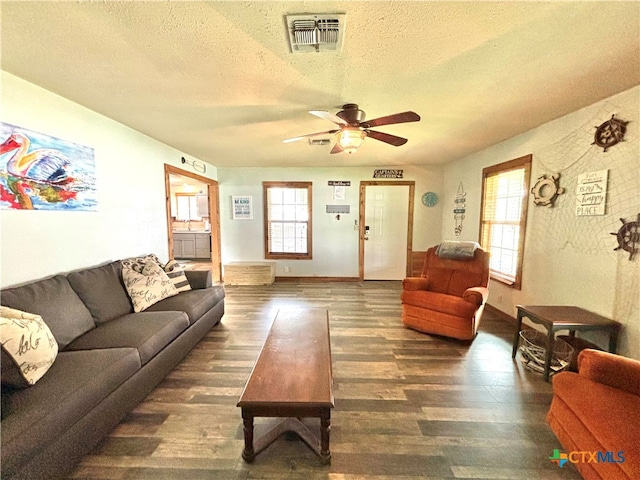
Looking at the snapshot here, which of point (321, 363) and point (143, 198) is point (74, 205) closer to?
point (143, 198)

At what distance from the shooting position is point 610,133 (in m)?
2.06

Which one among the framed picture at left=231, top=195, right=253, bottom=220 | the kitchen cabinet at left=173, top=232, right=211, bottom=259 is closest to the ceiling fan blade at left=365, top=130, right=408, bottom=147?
the framed picture at left=231, top=195, right=253, bottom=220

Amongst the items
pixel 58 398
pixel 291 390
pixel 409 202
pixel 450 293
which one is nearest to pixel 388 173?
pixel 409 202

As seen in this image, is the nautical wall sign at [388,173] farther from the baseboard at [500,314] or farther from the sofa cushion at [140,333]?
the sofa cushion at [140,333]

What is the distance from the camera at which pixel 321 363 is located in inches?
61.6

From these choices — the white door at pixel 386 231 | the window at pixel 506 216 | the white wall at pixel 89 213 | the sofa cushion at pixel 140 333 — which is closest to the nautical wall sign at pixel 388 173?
the white door at pixel 386 231

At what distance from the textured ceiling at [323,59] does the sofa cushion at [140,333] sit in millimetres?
1822

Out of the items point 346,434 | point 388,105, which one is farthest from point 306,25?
point 346,434

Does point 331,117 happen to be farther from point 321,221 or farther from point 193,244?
point 193,244

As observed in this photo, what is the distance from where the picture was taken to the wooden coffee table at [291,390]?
4.12 feet

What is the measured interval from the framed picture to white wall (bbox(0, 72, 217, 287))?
163cm

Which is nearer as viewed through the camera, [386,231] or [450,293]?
[450,293]

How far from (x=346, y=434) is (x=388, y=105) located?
2.51 metres

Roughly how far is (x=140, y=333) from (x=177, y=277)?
3.52 ft
